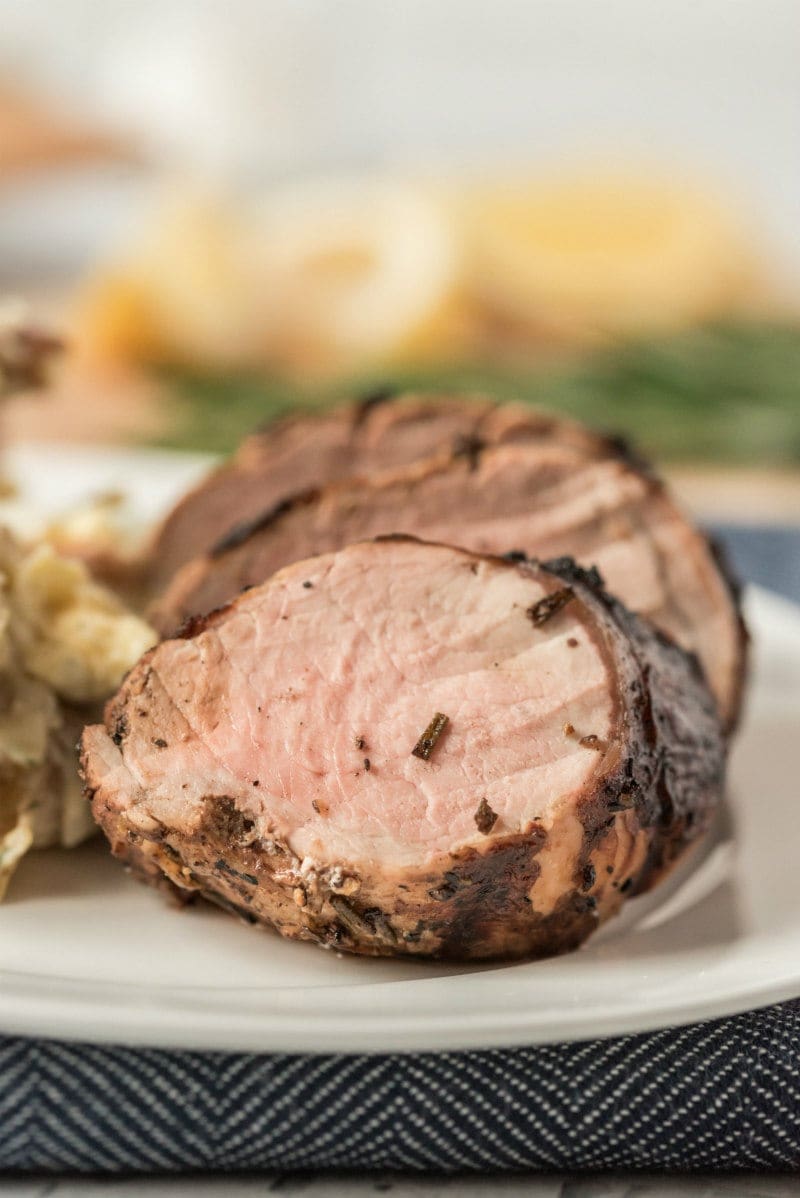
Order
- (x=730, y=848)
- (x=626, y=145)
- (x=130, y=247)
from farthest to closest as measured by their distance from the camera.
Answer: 1. (x=626, y=145)
2. (x=130, y=247)
3. (x=730, y=848)

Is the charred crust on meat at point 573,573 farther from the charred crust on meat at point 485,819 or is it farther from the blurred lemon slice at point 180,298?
the blurred lemon slice at point 180,298

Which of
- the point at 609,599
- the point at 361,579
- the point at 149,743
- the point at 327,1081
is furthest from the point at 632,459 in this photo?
the point at 327,1081

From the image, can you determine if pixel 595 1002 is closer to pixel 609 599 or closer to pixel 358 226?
pixel 609 599

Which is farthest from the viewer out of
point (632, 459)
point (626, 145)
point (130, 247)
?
point (626, 145)

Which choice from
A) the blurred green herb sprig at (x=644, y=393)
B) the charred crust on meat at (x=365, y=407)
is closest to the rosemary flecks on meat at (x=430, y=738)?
the charred crust on meat at (x=365, y=407)

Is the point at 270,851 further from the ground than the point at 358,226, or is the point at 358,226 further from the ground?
the point at 270,851

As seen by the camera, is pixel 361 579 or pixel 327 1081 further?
pixel 361 579

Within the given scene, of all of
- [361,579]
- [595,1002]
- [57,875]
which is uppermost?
[361,579]
